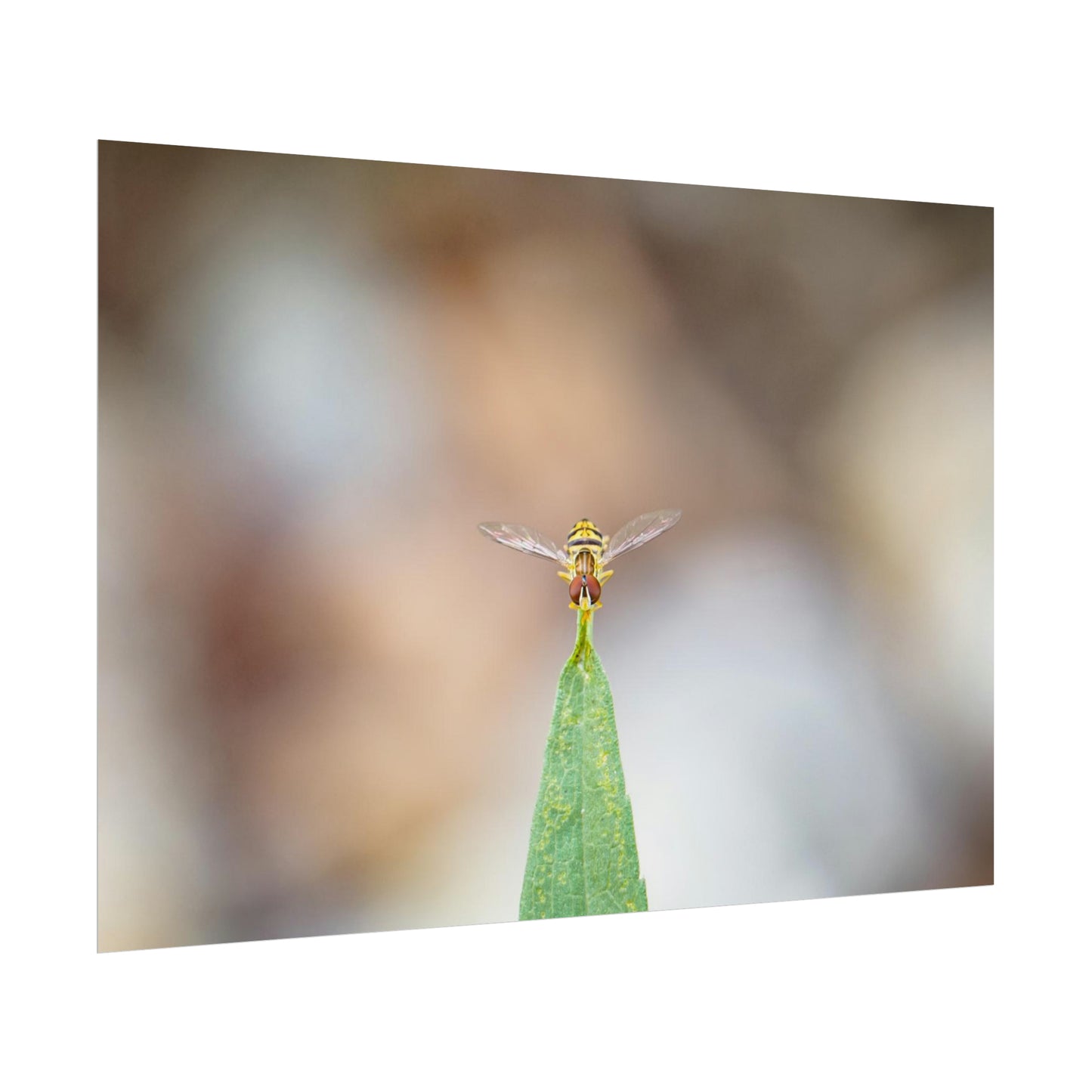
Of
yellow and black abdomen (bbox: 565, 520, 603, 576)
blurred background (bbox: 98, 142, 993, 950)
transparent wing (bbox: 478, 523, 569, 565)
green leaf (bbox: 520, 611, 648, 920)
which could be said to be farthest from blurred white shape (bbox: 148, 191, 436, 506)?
green leaf (bbox: 520, 611, 648, 920)

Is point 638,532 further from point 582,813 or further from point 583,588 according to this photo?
point 582,813

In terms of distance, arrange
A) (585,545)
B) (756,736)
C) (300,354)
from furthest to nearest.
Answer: (756,736) < (585,545) < (300,354)

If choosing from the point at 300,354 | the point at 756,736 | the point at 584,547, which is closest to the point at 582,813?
the point at 756,736

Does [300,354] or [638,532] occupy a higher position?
[300,354]

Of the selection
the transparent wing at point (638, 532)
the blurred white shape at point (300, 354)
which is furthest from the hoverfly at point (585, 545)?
the blurred white shape at point (300, 354)

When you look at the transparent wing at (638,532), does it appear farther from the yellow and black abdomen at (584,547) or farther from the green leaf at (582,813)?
the green leaf at (582,813)
